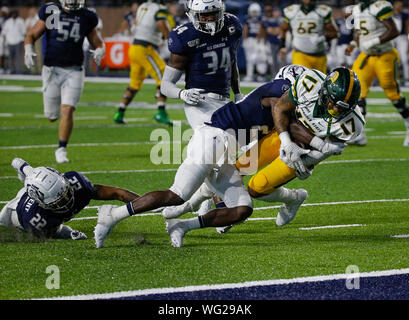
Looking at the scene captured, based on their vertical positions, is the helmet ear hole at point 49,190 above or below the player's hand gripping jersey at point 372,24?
above

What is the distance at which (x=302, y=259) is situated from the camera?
16.4 ft

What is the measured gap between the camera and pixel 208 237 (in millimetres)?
5742

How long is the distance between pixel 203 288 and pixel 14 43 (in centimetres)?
1886

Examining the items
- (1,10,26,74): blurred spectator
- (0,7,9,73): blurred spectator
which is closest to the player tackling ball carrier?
(1,10,26,74): blurred spectator

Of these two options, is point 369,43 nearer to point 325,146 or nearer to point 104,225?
point 325,146

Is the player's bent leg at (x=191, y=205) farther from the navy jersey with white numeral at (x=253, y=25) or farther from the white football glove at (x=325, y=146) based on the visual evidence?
the navy jersey with white numeral at (x=253, y=25)

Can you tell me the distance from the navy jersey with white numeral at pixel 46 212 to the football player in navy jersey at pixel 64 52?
3406 millimetres

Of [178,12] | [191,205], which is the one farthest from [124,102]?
[178,12]

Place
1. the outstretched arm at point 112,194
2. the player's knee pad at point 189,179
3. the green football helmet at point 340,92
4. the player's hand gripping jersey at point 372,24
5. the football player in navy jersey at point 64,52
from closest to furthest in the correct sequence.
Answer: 1. the green football helmet at point 340,92
2. the player's knee pad at point 189,179
3. the outstretched arm at point 112,194
4. the football player in navy jersey at point 64,52
5. the player's hand gripping jersey at point 372,24

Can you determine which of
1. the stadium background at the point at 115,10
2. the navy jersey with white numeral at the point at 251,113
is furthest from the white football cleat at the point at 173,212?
the stadium background at the point at 115,10

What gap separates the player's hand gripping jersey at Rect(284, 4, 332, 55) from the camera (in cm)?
1111

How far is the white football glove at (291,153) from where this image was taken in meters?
5.25

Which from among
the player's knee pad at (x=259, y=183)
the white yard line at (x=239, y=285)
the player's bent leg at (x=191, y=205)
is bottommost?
the player's bent leg at (x=191, y=205)

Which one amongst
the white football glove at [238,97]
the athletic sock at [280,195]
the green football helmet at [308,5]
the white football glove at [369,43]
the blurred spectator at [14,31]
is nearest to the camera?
the athletic sock at [280,195]
